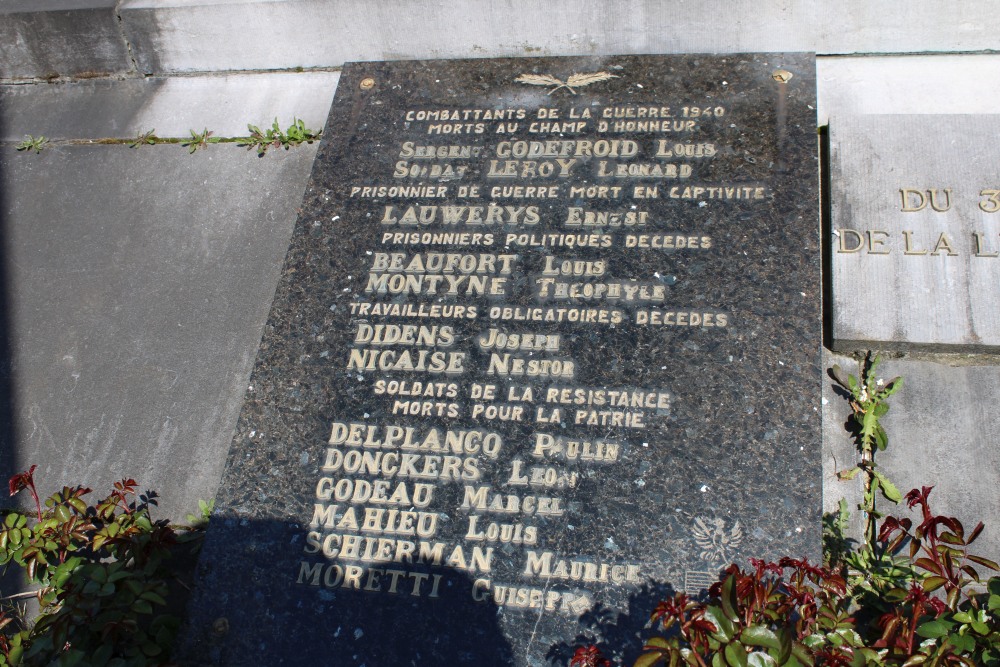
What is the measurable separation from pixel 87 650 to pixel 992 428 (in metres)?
2.89

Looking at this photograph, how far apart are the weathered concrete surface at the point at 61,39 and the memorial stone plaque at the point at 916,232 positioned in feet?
11.7

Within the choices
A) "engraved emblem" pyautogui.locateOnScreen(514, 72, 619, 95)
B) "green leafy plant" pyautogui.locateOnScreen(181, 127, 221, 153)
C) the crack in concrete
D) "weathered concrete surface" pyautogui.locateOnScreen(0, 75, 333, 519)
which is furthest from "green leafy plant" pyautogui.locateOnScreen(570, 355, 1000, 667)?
the crack in concrete

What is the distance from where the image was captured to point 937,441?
2615mm

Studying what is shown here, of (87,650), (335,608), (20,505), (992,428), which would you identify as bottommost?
(87,650)

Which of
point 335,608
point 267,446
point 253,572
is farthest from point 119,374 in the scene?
point 335,608

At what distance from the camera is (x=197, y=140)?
384 centimetres

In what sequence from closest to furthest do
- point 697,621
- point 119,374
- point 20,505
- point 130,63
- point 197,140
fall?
point 697,621 → point 20,505 → point 119,374 → point 197,140 → point 130,63

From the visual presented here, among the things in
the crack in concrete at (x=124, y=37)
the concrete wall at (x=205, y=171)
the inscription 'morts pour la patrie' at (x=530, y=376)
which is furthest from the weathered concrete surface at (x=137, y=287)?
the inscription 'morts pour la patrie' at (x=530, y=376)

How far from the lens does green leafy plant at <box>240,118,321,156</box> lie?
373 centimetres

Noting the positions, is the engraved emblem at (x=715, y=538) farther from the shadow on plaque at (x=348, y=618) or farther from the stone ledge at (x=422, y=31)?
the stone ledge at (x=422, y=31)

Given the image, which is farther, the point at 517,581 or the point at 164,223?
the point at 164,223

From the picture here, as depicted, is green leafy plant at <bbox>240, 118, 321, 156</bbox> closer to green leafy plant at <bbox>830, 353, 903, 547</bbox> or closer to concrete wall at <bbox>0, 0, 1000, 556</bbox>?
concrete wall at <bbox>0, 0, 1000, 556</bbox>

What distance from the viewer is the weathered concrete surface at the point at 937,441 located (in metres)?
2.51

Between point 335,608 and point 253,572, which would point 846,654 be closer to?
point 335,608
